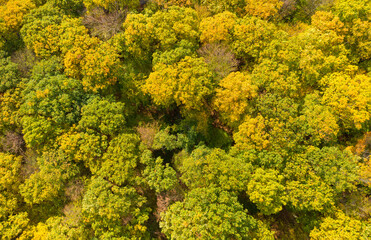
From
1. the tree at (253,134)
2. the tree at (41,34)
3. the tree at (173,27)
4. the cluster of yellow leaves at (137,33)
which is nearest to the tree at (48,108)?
the tree at (41,34)

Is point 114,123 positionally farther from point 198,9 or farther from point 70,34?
point 198,9

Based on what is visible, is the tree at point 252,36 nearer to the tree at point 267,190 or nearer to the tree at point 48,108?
the tree at point 267,190

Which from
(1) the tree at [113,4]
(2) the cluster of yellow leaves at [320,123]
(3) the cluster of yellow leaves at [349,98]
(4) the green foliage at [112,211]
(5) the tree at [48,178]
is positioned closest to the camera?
(4) the green foliage at [112,211]

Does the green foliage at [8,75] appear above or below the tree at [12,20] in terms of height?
below

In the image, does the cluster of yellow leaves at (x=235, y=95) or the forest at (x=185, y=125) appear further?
the cluster of yellow leaves at (x=235, y=95)

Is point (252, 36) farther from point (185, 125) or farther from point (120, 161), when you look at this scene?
point (120, 161)

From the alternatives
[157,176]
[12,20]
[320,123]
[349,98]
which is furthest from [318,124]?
[12,20]

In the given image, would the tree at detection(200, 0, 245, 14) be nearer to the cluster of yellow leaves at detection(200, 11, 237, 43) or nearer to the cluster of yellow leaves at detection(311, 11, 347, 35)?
the cluster of yellow leaves at detection(200, 11, 237, 43)

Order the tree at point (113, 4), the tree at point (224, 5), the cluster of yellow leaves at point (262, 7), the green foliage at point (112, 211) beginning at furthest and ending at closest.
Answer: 1. the tree at point (224, 5)
2. the tree at point (113, 4)
3. the cluster of yellow leaves at point (262, 7)
4. the green foliage at point (112, 211)
